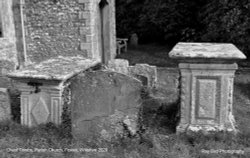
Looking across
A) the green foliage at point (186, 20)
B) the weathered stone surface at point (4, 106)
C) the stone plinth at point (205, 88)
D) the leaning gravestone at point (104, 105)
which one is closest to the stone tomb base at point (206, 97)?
the stone plinth at point (205, 88)

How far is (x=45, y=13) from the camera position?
8180 mm

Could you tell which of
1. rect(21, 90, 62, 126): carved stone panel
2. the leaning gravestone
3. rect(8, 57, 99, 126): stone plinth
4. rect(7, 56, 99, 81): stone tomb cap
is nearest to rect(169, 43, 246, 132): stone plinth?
the leaning gravestone

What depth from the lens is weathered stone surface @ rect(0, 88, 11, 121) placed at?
514 centimetres

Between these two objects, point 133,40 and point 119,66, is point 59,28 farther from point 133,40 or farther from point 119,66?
point 133,40

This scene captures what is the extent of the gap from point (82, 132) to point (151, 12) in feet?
42.4

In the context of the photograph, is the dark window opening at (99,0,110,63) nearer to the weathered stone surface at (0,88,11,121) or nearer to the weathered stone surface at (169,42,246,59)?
the weathered stone surface at (0,88,11,121)

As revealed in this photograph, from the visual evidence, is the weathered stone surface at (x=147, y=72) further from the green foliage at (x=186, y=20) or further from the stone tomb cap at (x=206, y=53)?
the green foliage at (x=186, y=20)

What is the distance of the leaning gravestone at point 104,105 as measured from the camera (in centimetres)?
435

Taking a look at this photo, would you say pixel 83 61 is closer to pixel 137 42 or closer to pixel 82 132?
pixel 82 132

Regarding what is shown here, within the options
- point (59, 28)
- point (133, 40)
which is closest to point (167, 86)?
point (59, 28)

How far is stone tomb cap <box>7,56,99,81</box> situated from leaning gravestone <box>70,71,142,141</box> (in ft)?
1.64

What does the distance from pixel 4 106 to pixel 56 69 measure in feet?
3.49

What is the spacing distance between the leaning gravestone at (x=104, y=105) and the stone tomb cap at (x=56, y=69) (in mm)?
501

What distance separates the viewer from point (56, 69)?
5.08 meters
